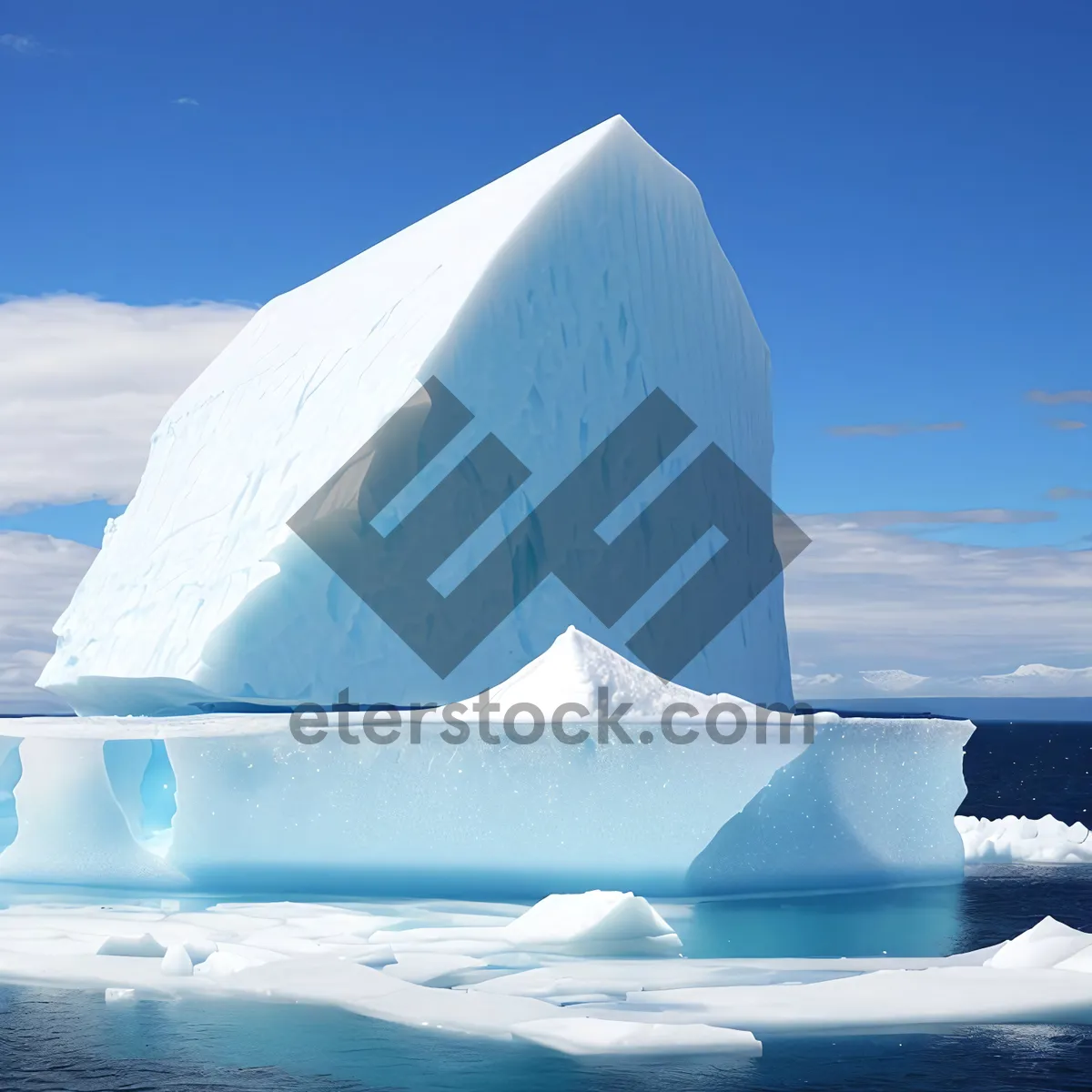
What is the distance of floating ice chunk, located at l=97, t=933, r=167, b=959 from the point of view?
21.0 ft

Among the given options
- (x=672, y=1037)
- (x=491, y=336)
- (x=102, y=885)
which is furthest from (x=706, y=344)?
(x=672, y=1037)

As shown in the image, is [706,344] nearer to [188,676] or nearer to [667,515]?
[667,515]

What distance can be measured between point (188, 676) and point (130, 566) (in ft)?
10.9

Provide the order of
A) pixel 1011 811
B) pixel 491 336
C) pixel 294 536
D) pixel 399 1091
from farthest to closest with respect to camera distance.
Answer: pixel 1011 811 → pixel 491 336 → pixel 294 536 → pixel 399 1091

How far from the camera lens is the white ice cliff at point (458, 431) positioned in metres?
10.3

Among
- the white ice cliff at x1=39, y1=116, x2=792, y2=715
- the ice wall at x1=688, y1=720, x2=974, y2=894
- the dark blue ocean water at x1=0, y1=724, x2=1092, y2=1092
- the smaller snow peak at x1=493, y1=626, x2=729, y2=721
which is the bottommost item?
the dark blue ocean water at x1=0, y1=724, x2=1092, y2=1092

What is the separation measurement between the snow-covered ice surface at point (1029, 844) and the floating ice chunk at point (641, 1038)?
738cm

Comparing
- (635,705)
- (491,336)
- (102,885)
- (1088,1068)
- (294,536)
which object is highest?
(491,336)

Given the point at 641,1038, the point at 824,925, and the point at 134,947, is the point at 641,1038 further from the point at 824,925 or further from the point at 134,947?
the point at 824,925

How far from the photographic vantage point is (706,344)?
13.2 metres

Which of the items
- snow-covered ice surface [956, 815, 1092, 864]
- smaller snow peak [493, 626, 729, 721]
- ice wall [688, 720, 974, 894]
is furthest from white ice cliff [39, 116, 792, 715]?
ice wall [688, 720, 974, 894]

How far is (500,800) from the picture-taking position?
7961 mm

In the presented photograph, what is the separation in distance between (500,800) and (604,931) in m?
1.49

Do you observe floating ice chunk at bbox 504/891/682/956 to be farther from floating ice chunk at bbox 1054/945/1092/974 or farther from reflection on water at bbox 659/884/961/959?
floating ice chunk at bbox 1054/945/1092/974
